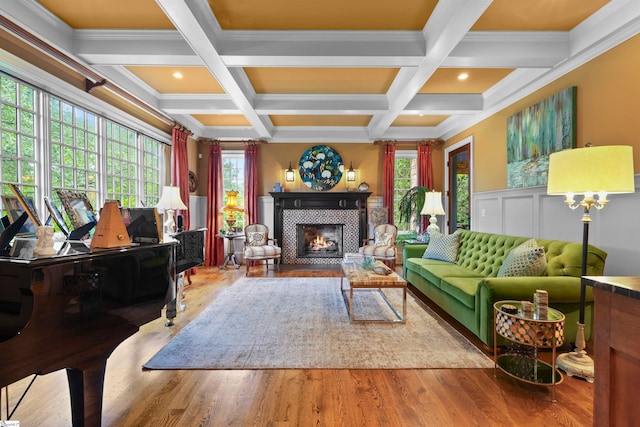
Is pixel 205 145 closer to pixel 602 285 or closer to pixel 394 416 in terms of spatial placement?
pixel 394 416

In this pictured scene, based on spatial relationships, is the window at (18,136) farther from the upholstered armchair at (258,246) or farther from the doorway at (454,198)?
the doorway at (454,198)

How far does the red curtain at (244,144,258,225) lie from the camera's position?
21.3 ft

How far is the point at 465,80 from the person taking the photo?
4098 millimetres

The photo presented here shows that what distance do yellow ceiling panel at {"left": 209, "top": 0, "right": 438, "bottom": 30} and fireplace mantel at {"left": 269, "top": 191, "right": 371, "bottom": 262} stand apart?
3828 millimetres

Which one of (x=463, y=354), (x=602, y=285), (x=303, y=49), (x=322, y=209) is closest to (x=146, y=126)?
(x=303, y=49)

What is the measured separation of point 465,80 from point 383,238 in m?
2.98

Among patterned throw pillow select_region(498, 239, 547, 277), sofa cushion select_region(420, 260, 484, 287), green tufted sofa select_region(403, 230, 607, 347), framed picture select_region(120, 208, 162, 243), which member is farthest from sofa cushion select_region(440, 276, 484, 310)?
framed picture select_region(120, 208, 162, 243)

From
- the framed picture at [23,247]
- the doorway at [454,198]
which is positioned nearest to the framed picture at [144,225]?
the framed picture at [23,247]

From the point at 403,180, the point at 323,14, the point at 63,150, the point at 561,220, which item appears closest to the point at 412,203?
the point at 403,180

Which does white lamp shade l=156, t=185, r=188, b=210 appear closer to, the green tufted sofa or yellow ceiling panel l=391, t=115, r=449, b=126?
the green tufted sofa

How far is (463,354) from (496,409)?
0.68 metres

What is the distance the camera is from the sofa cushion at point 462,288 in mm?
2758

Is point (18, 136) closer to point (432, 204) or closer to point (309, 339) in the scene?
point (309, 339)

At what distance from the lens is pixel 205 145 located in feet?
21.6
